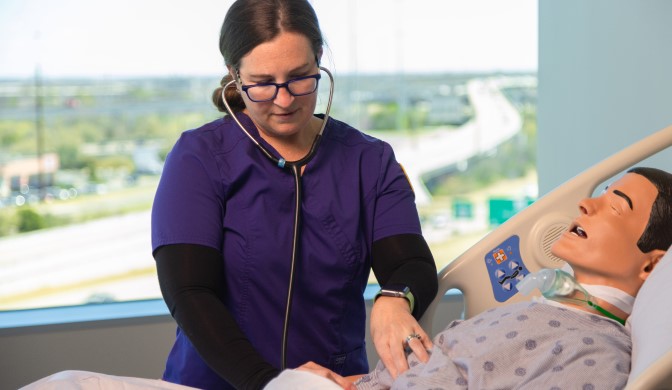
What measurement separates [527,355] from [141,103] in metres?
2.20

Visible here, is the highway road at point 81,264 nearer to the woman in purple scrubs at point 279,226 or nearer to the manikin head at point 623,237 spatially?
the woman in purple scrubs at point 279,226

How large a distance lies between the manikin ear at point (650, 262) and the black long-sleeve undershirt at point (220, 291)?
0.40 meters

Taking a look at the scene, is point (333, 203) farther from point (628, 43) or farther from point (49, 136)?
point (49, 136)

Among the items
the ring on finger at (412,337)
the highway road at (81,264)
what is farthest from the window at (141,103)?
the ring on finger at (412,337)

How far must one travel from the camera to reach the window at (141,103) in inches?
129

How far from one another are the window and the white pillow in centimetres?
205

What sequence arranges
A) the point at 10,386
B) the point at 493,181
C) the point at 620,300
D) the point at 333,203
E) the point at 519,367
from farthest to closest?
the point at 493,181 < the point at 10,386 < the point at 333,203 < the point at 620,300 < the point at 519,367

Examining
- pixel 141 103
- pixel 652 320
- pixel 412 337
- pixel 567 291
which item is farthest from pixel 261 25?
pixel 141 103

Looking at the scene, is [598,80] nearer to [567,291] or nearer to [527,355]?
[567,291]

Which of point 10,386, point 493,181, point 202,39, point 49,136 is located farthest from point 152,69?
point 493,181

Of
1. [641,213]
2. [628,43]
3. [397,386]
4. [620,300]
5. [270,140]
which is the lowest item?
[397,386]

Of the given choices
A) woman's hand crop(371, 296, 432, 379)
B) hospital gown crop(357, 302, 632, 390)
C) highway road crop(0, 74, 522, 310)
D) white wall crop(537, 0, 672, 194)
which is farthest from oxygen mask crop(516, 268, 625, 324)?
highway road crop(0, 74, 522, 310)

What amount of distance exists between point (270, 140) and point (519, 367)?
70cm

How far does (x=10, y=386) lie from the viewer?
9.59ft
